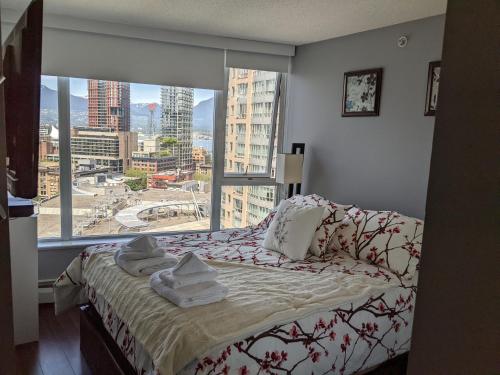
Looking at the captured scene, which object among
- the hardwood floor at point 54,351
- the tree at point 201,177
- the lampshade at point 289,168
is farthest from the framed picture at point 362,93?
the hardwood floor at point 54,351

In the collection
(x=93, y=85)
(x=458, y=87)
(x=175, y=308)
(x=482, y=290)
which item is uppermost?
(x=93, y=85)

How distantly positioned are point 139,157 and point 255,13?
1764 millimetres

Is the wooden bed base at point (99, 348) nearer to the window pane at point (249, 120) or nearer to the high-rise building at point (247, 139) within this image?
the high-rise building at point (247, 139)

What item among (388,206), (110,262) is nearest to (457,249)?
(110,262)

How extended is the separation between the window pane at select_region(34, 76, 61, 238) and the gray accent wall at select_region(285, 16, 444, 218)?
2.34 m

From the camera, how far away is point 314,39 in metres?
3.87

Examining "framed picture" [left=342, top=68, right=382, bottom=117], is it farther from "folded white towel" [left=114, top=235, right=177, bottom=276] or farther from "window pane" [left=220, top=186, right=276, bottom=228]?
"folded white towel" [left=114, top=235, right=177, bottom=276]

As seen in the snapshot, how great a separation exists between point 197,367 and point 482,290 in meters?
1.28

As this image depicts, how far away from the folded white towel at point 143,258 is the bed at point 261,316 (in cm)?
6

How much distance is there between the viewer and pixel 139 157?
12.9 feet

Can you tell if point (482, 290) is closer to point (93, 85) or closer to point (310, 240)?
point (310, 240)

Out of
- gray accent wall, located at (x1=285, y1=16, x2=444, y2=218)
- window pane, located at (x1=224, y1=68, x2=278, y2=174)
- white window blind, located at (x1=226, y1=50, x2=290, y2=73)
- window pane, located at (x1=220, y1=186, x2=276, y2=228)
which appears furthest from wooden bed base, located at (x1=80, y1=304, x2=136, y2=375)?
white window blind, located at (x1=226, y1=50, x2=290, y2=73)

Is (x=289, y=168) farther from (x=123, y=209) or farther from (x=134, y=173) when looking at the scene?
(x=123, y=209)

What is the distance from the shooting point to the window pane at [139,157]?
3717 mm
